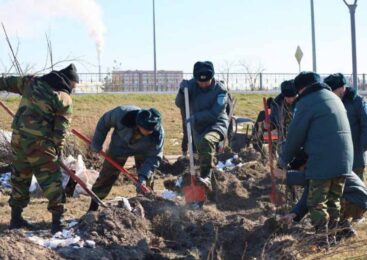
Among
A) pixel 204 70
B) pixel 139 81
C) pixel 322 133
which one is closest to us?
pixel 322 133

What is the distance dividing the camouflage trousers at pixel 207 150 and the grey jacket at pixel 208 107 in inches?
6.3

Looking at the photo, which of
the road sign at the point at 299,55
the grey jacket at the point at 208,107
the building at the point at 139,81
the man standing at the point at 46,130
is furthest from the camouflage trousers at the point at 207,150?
the building at the point at 139,81

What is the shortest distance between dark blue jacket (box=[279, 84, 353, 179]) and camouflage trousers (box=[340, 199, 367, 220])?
2.54 ft

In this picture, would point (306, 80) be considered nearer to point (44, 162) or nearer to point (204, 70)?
point (204, 70)

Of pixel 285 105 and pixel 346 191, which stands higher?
pixel 285 105

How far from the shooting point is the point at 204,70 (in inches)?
304

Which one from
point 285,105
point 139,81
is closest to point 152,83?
point 139,81

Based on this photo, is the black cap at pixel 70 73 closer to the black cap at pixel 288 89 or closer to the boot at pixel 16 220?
the boot at pixel 16 220

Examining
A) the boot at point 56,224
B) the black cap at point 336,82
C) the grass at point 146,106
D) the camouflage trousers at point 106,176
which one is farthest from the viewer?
the grass at point 146,106

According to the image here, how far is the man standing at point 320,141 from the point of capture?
567 cm

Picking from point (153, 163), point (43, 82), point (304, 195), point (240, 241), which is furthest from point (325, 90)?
point (43, 82)

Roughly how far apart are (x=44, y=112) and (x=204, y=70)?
229 centimetres

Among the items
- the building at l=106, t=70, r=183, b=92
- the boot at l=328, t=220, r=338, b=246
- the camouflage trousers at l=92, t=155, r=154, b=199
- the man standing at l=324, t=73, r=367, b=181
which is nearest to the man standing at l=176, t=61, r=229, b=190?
the camouflage trousers at l=92, t=155, r=154, b=199

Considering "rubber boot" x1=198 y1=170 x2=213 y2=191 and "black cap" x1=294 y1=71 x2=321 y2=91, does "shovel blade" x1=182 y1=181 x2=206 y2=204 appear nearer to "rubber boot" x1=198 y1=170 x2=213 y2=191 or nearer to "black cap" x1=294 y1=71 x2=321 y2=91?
"rubber boot" x1=198 y1=170 x2=213 y2=191
